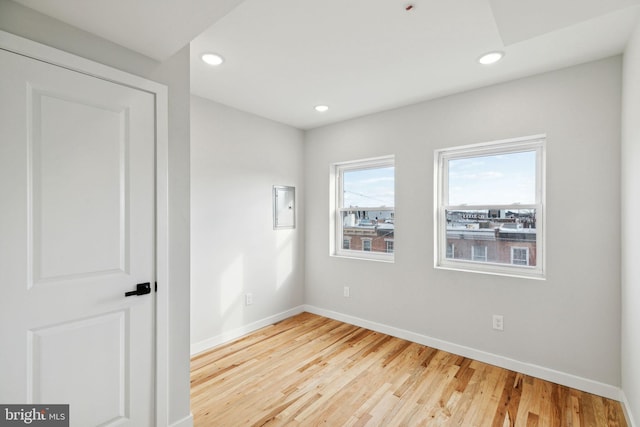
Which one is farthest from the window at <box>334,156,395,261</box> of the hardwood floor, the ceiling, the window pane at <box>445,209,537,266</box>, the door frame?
the door frame

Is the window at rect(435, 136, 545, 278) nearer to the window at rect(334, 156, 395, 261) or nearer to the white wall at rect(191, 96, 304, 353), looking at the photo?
the window at rect(334, 156, 395, 261)

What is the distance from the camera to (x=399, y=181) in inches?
130

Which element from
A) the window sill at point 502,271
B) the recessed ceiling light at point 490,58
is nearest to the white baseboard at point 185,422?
the window sill at point 502,271

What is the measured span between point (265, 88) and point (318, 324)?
108 inches

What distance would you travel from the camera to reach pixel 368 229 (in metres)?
3.77

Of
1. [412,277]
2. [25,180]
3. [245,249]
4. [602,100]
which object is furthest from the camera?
[245,249]

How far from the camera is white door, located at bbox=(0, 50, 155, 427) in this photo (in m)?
1.35

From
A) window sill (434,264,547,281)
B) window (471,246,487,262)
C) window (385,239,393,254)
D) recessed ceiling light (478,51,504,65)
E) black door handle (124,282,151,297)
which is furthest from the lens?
window (385,239,393,254)

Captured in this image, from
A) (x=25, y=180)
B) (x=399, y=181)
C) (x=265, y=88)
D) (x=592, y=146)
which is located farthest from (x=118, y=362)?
(x=592, y=146)

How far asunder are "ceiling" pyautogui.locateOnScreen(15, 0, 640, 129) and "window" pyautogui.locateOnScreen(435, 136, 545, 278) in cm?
65

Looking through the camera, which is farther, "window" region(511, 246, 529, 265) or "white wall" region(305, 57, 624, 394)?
"window" region(511, 246, 529, 265)

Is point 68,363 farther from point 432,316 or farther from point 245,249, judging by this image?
point 432,316

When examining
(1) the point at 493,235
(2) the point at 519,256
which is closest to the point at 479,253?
(1) the point at 493,235

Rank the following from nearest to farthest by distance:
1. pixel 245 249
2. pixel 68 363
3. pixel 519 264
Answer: pixel 68 363, pixel 519 264, pixel 245 249
